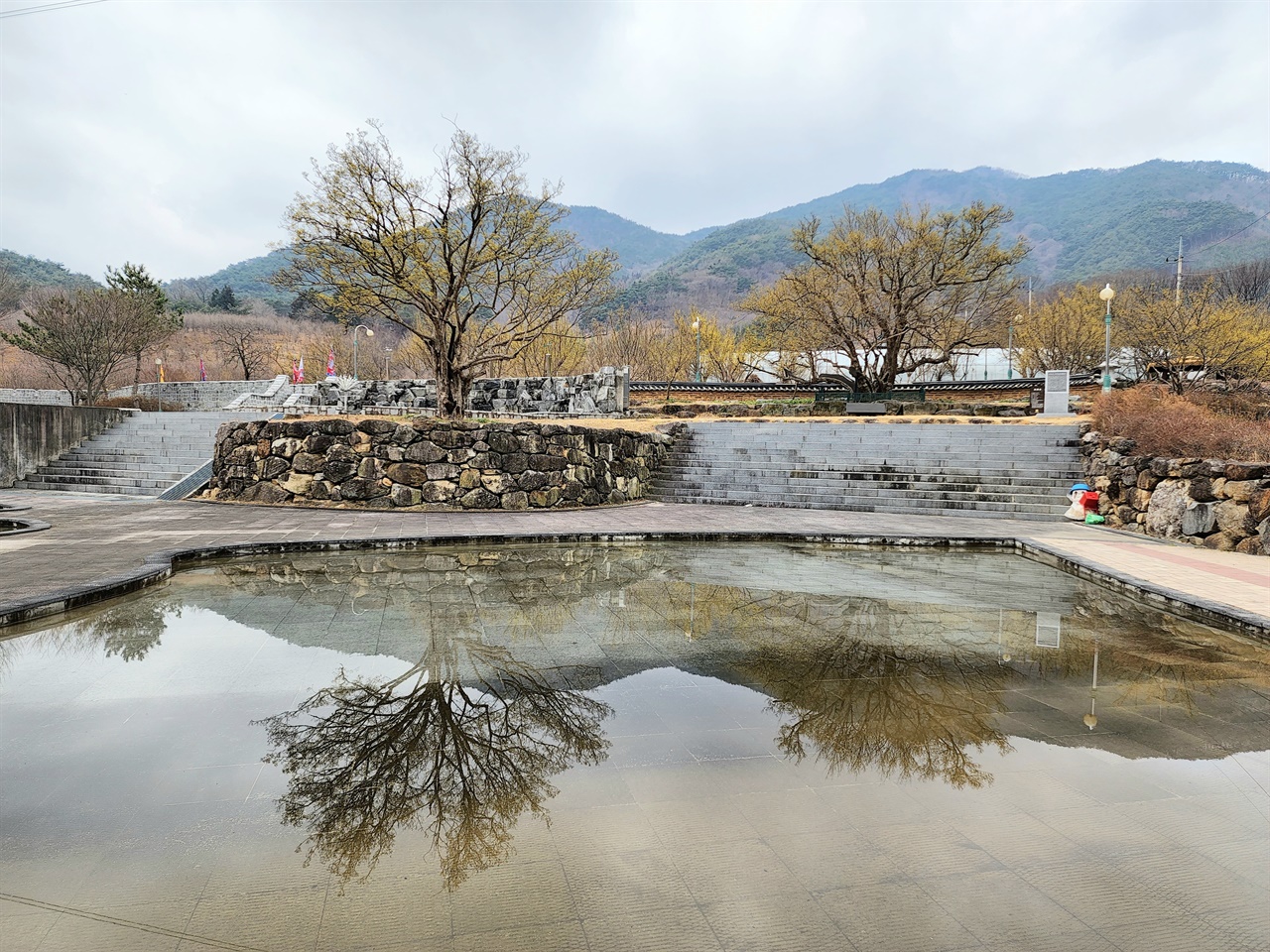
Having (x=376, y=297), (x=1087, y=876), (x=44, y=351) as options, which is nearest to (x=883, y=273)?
(x=376, y=297)

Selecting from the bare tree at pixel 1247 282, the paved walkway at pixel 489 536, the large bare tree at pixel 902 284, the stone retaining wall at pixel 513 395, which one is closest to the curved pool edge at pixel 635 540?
the paved walkway at pixel 489 536

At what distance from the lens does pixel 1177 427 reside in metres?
11.9

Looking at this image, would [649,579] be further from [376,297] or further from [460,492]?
[376,297]

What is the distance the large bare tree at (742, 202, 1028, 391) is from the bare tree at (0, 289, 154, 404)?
87.2 ft

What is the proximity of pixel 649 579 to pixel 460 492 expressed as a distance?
697 cm

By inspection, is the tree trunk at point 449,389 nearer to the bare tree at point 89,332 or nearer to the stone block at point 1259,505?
the stone block at point 1259,505

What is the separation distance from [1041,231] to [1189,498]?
14902cm

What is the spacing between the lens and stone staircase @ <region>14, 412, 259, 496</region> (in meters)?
15.5

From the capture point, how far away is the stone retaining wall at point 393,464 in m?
12.9

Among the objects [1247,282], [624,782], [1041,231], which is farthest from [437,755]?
[1041,231]

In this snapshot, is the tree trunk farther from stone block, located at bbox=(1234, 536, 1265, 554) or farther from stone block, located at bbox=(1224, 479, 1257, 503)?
stone block, located at bbox=(1234, 536, 1265, 554)

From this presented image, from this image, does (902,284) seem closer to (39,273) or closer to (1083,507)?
(1083,507)

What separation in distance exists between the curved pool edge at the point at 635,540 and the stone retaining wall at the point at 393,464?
4146 millimetres

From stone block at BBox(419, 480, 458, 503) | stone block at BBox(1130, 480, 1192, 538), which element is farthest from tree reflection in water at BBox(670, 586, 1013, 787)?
stone block at BBox(419, 480, 458, 503)
